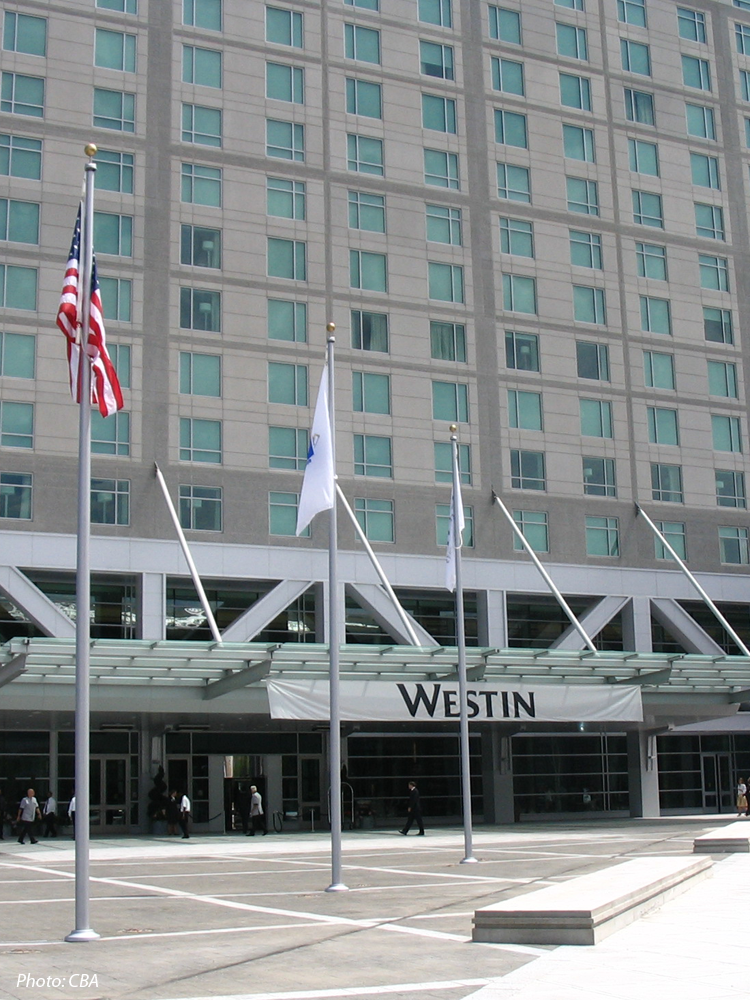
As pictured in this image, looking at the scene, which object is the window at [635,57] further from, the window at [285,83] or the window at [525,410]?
the window at [525,410]

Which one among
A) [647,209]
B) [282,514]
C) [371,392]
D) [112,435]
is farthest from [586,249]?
[112,435]

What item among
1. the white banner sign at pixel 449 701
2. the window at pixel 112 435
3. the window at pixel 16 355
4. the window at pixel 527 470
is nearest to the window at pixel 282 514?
the window at pixel 112 435

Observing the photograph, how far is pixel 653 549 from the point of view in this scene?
A: 55.2 m

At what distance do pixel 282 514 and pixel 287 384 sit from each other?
17.6ft

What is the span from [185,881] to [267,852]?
360 inches

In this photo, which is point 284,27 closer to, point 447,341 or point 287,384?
point 447,341

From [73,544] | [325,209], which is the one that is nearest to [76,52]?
[325,209]

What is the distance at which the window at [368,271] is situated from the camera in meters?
51.7

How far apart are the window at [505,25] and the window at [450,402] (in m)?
17.1

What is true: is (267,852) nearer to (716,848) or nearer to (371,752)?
(716,848)

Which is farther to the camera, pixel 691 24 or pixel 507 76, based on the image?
pixel 691 24

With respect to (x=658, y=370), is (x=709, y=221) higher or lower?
higher

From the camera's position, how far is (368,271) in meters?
52.0

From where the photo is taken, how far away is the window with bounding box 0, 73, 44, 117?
47.3 metres
